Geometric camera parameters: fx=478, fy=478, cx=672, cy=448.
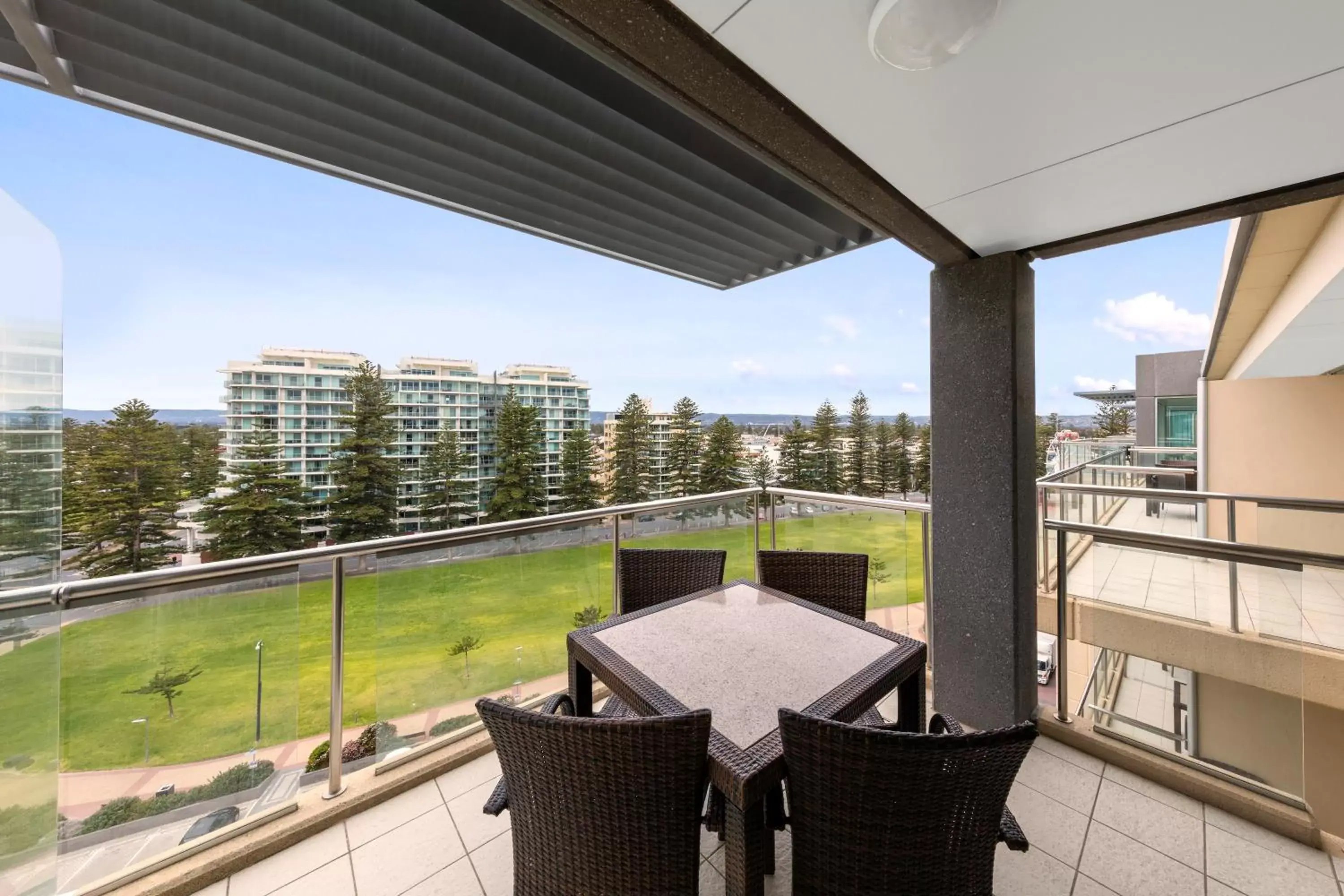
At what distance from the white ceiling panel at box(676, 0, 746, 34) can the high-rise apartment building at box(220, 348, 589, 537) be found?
18.1m

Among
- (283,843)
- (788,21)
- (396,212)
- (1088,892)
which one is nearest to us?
(788,21)

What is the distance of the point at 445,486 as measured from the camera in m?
17.6

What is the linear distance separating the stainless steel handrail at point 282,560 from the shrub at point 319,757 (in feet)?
2.80

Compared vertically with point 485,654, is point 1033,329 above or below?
above

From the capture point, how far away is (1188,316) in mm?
14461

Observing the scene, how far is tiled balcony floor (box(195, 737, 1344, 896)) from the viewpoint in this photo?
5.75 feet

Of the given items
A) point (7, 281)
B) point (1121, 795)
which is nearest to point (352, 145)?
point (7, 281)

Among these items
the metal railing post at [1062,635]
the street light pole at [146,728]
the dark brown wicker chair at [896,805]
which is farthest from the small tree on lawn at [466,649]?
the metal railing post at [1062,635]

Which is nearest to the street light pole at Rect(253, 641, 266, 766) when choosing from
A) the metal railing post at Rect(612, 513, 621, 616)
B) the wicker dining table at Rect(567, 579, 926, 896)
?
the wicker dining table at Rect(567, 579, 926, 896)

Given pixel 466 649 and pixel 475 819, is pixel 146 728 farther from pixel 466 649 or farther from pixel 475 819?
pixel 475 819

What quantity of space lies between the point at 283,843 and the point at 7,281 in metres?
2.23

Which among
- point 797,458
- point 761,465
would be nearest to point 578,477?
point 761,465

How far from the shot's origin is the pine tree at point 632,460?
18.7m

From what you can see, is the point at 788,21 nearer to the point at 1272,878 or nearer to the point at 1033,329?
the point at 1033,329
